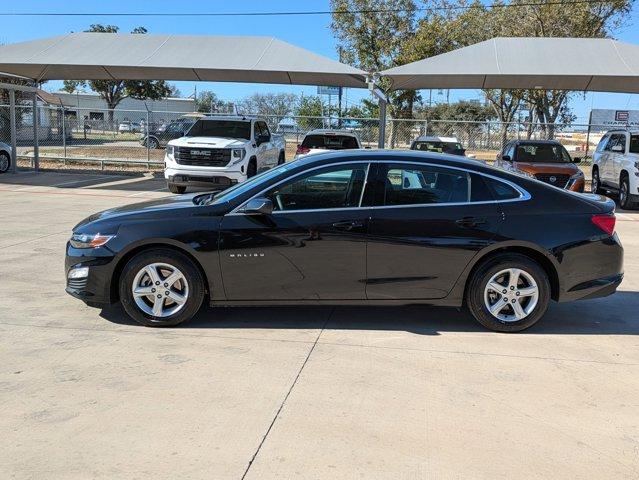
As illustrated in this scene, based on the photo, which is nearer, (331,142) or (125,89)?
(331,142)

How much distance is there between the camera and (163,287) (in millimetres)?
5203

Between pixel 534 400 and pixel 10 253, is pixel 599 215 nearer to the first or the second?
pixel 534 400

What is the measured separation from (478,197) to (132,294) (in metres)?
3.19

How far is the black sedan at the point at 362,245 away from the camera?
5.12m

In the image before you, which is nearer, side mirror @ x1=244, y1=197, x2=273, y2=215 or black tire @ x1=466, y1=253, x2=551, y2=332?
side mirror @ x1=244, y1=197, x2=273, y2=215

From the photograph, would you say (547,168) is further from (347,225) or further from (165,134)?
(165,134)

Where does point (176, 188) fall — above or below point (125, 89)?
below

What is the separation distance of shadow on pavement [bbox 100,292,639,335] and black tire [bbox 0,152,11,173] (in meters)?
17.0

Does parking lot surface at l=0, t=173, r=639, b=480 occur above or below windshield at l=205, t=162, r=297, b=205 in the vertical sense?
below

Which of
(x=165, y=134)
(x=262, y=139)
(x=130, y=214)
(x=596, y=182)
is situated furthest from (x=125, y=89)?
(x=130, y=214)

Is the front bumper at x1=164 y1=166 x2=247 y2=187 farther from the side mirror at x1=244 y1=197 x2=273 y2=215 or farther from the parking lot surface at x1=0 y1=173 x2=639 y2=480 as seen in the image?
the side mirror at x1=244 y1=197 x2=273 y2=215

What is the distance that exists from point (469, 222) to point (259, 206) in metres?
1.84

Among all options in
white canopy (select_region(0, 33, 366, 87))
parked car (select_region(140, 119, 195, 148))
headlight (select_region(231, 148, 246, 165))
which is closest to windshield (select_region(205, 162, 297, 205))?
headlight (select_region(231, 148, 246, 165))

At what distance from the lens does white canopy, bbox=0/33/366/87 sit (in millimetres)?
17094
